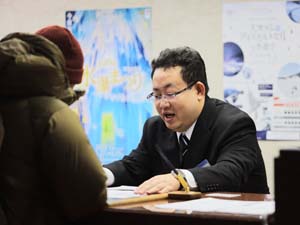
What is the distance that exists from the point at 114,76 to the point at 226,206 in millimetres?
2315

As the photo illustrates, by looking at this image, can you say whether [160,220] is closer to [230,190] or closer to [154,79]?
[230,190]

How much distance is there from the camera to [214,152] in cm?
216

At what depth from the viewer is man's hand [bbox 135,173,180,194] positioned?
1.67m

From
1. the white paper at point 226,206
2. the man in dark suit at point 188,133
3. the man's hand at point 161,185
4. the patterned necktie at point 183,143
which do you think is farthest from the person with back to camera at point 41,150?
the patterned necktie at point 183,143

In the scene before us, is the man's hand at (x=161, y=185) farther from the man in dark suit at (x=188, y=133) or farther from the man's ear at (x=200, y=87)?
the man's ear at (x=200, y=87)

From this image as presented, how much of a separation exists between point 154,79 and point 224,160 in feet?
1.60

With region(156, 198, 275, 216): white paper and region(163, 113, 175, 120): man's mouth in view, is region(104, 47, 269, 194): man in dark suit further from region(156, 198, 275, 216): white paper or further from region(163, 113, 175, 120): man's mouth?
region(156, 198, 275, 216): white paper

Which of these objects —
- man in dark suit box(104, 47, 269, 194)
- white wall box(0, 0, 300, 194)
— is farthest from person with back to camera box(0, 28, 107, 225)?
white wall box(0, 0, 300, 194)

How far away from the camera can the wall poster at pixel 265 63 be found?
315cm

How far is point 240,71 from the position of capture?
3250mm

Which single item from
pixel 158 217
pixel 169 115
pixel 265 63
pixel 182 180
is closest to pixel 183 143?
pixel 169 115

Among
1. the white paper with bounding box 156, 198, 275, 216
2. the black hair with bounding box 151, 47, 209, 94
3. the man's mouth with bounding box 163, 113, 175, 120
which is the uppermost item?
the black hair with bounding box 151, 47, 209, 94

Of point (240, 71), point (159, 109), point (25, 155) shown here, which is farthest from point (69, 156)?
point (240, 71)

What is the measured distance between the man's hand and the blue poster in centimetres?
179
